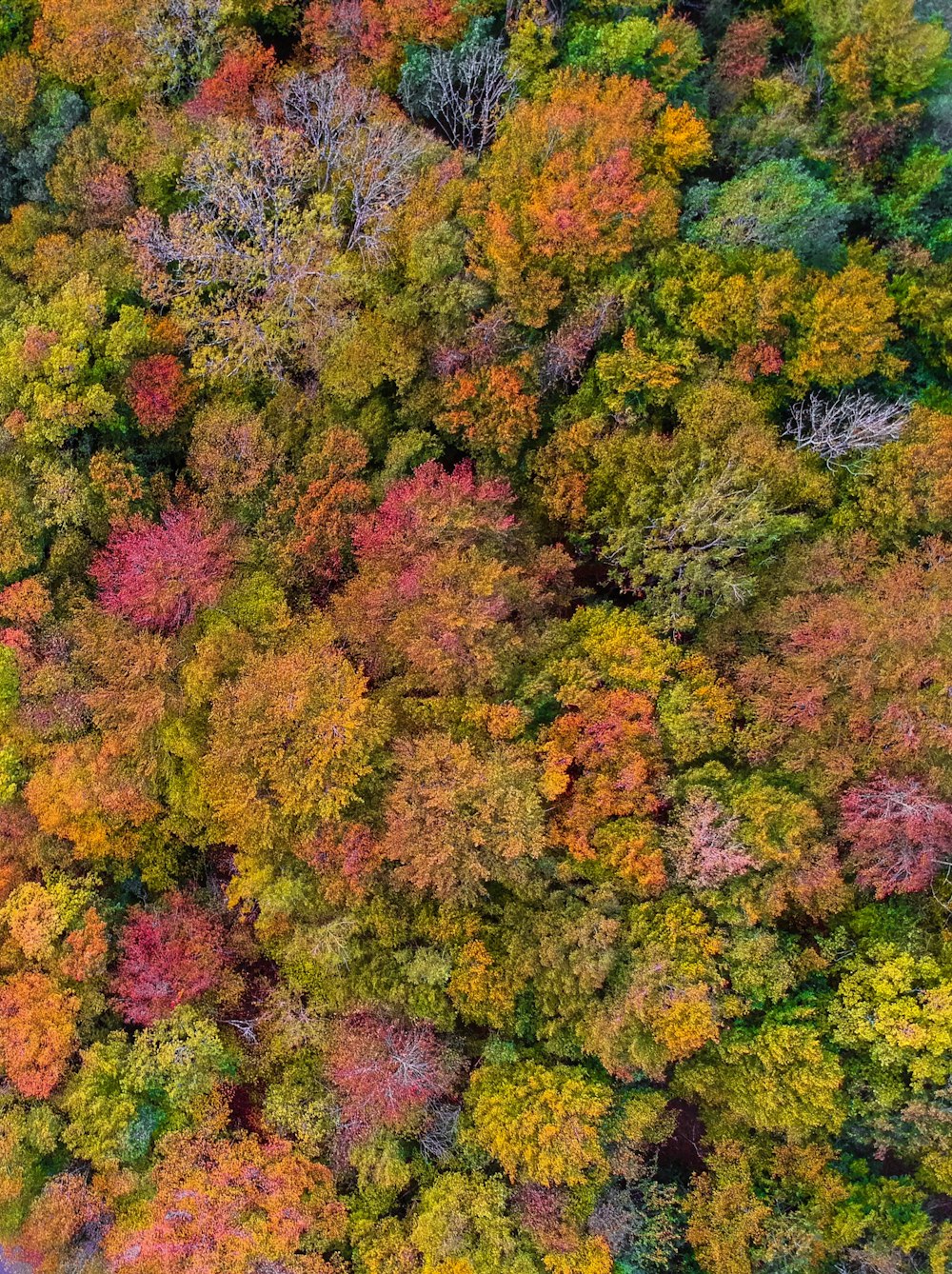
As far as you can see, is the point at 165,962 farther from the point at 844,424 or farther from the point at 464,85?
the point at 464,85

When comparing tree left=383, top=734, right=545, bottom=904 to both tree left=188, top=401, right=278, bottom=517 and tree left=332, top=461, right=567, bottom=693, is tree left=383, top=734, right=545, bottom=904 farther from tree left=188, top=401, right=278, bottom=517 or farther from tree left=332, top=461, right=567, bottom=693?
tree left=188, top=401, right=278, bottom=517

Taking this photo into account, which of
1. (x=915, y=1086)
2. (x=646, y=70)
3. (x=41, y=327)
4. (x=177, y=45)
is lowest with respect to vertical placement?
(x=915, y=1086)

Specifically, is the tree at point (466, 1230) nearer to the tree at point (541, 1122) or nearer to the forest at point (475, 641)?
the forest at point (475, 641)

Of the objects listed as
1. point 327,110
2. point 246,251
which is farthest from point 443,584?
point 327,110

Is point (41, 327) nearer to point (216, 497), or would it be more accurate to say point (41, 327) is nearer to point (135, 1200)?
point (216, 497)

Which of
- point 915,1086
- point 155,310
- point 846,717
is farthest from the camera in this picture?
point 155,310

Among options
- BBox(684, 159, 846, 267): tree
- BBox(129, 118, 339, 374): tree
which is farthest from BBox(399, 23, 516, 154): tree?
BBox(684, 159, 846, 267): tree

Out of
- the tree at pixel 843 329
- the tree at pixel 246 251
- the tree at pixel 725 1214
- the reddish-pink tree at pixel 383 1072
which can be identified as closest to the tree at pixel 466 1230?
the reddish-pink tree at pixel 383 1072

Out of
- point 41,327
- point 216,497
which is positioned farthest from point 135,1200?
point 41,327
